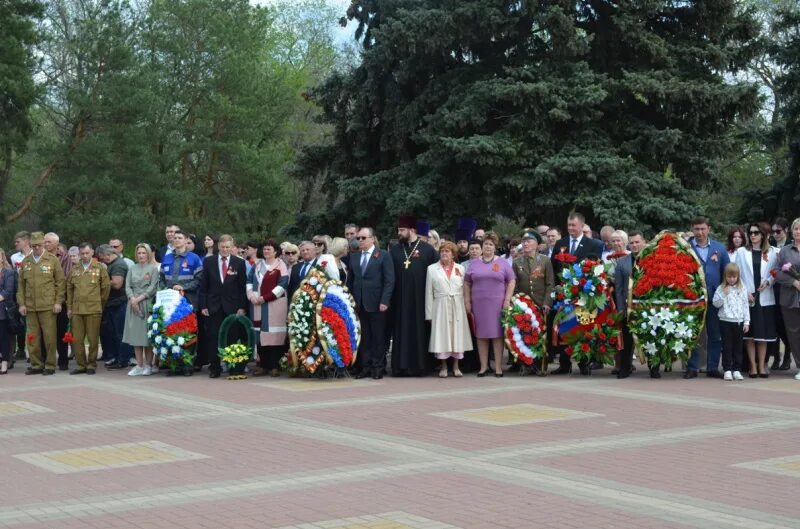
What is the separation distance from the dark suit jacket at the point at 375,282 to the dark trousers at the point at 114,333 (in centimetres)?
425

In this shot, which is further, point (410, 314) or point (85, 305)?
point (85, 305)

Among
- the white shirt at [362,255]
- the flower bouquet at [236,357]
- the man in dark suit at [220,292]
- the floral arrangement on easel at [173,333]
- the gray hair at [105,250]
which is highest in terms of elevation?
the gray hair at [105,250]

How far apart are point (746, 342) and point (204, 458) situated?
864 cm

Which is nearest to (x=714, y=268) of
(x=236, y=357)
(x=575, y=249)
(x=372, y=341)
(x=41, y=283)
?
(x=575, y=249)

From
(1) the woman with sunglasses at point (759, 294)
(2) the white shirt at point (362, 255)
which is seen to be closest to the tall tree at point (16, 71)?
(2) the white shirt at point (362, 255)

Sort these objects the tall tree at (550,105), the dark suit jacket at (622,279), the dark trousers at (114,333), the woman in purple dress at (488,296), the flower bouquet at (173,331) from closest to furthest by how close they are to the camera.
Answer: the dark suit jacket at (622,279)
the woman in purple dress at (488,296)
the flower bouquet at (173,331)
the dark trousers at (114,333)
the tall tree at (550,105)

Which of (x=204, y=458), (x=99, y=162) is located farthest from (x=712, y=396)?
(x=99, y=162)

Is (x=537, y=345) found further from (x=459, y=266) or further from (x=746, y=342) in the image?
(x=746, y=342)

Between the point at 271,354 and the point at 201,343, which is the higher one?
the point at 201,343

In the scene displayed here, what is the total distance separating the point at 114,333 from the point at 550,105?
11308 millimetres

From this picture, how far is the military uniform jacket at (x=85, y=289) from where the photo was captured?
17.1 meters

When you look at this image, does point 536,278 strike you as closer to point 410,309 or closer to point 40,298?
point 410,309

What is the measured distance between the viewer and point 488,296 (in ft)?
51.7

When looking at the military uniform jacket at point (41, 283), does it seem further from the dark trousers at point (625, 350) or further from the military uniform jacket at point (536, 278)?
the dark trousers at point (625, 350)
